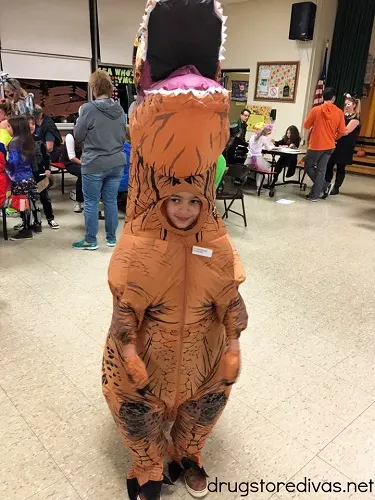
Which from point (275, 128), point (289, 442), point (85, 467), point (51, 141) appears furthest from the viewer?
point (275, 128)

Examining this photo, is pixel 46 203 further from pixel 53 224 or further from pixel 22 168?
pixel 22 168

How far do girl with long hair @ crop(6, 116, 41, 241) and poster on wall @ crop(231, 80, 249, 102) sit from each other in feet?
22.4

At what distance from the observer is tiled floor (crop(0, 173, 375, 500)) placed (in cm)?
168

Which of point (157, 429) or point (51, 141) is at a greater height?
point (51, 141)

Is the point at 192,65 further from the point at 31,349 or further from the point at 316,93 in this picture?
the point at 316,93

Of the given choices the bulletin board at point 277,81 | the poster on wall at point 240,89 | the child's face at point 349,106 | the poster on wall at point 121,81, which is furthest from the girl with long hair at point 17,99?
the poster on wall at point 240,89

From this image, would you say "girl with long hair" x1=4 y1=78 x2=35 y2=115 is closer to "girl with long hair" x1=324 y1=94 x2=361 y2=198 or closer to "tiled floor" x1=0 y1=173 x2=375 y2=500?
"tiled floor" x1=0 y1=173 x2=375 y2=500

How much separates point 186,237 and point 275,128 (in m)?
8.19

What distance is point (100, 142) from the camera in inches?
133

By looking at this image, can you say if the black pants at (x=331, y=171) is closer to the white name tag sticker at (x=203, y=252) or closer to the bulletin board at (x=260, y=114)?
the bulletin board at (x=260, y=114)

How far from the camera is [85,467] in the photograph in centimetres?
166

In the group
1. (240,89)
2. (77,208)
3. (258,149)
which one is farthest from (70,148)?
(240,89)

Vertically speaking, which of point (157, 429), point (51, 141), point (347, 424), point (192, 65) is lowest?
point (347, 424)

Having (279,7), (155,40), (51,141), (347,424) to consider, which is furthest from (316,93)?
(155,40)
